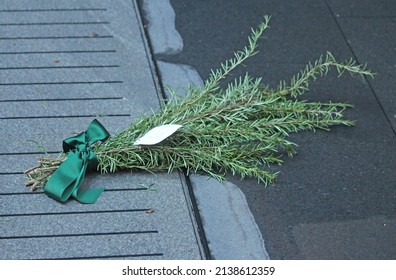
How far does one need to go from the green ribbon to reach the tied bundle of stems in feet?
0.17

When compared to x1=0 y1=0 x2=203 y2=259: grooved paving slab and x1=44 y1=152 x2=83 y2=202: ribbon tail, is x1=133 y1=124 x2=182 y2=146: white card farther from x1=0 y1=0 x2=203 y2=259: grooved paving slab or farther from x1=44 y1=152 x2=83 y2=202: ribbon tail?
x1=44 y1=152 x2=83 y2=202: ribbon tail

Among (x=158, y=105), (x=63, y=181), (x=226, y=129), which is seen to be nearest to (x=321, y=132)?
(x=226, y=129)

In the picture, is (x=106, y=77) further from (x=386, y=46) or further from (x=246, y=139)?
(x=386, y=46)

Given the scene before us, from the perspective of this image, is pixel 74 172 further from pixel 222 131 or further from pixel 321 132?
pixel 321 132


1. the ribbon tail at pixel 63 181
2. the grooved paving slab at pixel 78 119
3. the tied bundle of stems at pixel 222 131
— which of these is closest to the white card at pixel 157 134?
the tied bundle of stems at pixel 222 131

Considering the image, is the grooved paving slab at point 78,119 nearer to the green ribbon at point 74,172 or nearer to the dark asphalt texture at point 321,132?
the green ribbon at point 74,172

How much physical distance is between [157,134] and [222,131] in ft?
0.96

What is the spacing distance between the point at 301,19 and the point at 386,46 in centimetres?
51

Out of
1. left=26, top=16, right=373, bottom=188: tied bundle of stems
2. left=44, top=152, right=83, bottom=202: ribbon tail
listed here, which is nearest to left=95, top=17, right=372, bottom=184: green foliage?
left=26, top=16, right=373, bottom=188: tied bundle of stems

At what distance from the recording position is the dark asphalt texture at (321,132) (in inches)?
129

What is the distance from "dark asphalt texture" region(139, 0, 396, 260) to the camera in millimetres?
3268

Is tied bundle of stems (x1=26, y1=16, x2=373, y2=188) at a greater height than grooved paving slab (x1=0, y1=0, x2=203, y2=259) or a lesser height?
greater

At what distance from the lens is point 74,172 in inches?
131
